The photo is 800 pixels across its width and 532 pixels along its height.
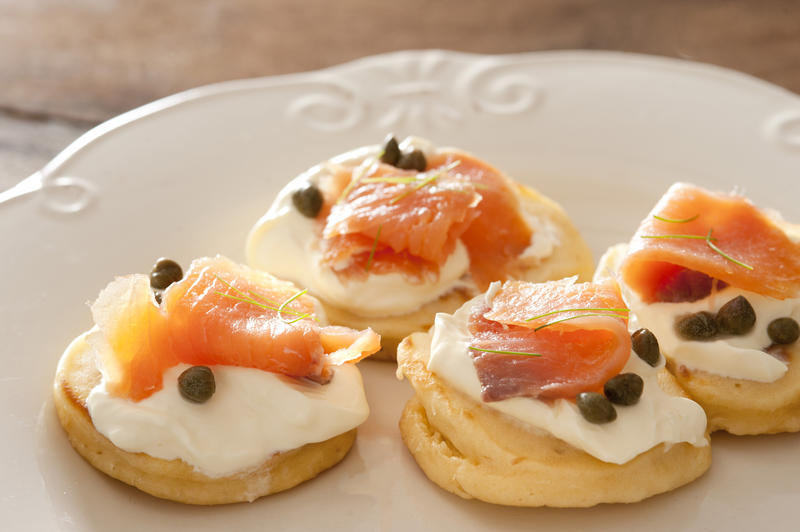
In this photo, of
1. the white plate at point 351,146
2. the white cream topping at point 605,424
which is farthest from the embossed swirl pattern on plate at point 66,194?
the white cream topping at point 605,424

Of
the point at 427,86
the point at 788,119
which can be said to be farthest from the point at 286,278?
the point at 788,119

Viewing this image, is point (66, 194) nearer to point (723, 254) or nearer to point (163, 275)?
point (163, 275)

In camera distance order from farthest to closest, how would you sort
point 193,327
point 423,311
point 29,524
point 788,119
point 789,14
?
point 789,14 → point 788,119 → point 423,311 → point 193,327 → point 29,524

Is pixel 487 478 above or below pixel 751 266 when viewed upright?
below

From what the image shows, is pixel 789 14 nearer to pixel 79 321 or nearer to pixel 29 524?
pixel 79 321

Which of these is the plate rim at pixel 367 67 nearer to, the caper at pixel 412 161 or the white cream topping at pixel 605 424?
the caper at pixel 412 161

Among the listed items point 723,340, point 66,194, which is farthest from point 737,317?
point 66,194
